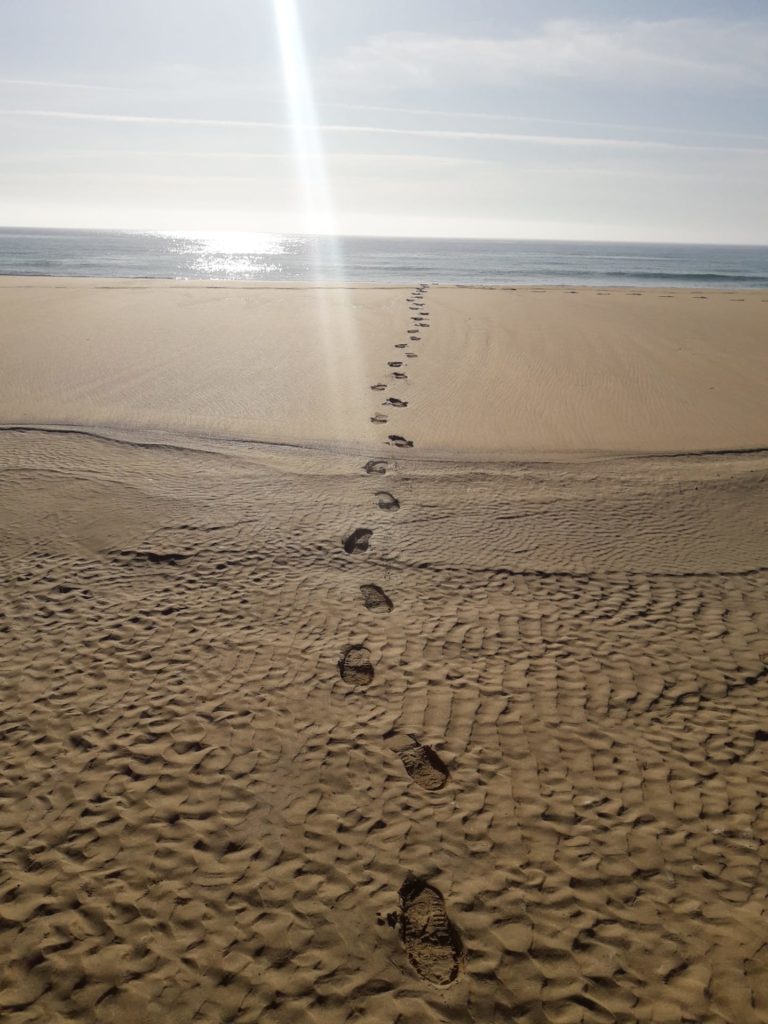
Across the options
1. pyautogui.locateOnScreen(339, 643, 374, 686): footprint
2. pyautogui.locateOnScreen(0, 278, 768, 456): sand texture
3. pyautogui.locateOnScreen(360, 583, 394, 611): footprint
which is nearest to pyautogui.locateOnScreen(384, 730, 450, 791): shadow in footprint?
pyautogui.locateOnScreen(339, 643, 374, 686): footprint

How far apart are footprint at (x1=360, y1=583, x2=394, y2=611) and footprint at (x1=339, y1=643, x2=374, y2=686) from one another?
25.3 inches

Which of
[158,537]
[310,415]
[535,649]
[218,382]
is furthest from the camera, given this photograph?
[218,382]

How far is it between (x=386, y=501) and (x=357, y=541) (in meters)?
1.24

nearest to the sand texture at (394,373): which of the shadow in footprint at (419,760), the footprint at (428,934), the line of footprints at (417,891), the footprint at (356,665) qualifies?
the line of footprints at (417,891)

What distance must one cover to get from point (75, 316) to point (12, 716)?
1942cm

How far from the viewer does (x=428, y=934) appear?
3.41 meters

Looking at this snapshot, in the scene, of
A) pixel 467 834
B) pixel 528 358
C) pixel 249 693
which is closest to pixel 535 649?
pixel 467 834

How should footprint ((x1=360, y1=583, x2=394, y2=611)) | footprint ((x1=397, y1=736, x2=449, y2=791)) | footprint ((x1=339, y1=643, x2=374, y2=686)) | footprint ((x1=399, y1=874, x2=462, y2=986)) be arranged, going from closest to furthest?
1. footprint ((x1=399, y1=874, x2=462, y2=986))
2. footprint ((x1=397, y1=736, x2=449, y2=791))
3. footprint ((x1=339, y1=643, x2=374, y2=686))
4. footprint ((x1=360, y1=583, x2=394, y2=611))

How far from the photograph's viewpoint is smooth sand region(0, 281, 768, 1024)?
3281mm

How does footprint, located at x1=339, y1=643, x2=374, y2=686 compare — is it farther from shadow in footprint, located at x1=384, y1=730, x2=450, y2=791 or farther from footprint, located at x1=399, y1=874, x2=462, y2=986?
footprint, located at x1=399, y1=874, x2=462, y2=986

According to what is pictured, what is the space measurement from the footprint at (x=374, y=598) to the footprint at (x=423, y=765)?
1.76 metres

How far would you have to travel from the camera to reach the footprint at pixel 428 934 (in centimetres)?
327

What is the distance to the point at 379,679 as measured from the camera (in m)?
5.25

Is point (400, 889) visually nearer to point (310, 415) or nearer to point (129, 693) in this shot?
point (129, 693)
